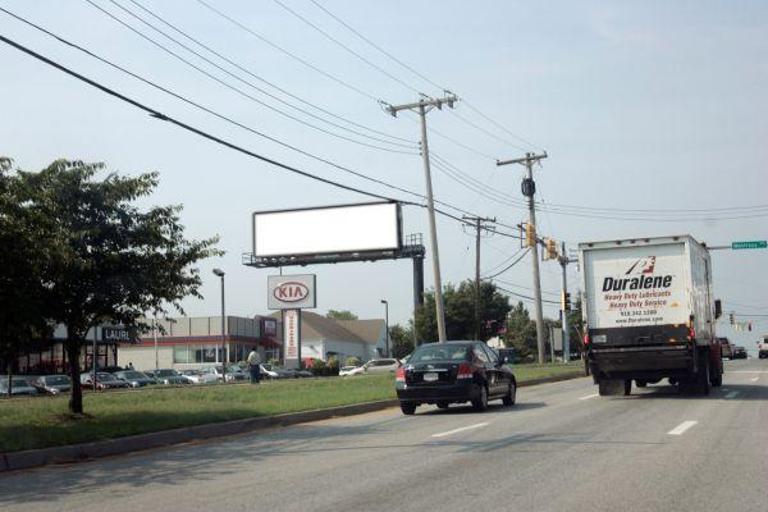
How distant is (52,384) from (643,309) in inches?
1368

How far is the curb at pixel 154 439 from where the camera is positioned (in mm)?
12188

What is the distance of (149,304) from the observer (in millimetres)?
16984

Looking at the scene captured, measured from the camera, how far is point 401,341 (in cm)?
10600

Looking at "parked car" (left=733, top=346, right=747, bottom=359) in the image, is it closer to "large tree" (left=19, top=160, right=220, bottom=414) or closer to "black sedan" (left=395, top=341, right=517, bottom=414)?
"black sedan" (left=395, top=341, right=517, bottom=414)

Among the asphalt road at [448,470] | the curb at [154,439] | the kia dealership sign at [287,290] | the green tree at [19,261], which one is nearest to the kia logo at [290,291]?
the kia dealership sign at [287,290]

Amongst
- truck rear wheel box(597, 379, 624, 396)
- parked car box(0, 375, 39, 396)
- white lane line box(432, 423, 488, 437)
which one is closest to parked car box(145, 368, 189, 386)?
parked car box(0, 375, 39, 396)

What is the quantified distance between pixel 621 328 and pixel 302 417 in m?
7.73

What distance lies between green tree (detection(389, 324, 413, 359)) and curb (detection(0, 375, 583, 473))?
81.6 metres

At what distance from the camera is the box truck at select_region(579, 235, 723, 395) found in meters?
19.9

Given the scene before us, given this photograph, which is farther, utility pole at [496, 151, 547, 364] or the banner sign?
the banner sign

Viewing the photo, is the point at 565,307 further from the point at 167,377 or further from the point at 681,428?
the point at 681,428

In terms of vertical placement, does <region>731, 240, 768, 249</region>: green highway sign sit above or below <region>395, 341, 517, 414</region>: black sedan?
above

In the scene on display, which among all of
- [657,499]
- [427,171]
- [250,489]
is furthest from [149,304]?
[427,171]

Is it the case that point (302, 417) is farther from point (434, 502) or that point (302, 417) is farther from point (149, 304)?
point (434, 502)
